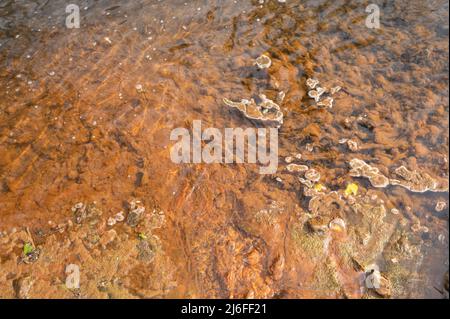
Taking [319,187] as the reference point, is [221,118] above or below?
above

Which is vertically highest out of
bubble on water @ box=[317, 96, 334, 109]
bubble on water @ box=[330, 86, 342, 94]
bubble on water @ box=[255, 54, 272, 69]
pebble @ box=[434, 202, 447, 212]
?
bubble on water @ box=[255, 54, 272, 69]

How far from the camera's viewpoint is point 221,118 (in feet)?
13.4

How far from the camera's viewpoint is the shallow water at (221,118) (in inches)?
127

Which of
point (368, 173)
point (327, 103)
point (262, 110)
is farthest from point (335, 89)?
point (368, 173)

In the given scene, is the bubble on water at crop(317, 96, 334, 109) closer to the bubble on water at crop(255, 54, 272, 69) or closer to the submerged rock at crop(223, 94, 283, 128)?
the submerged rock at crop(223, 94, 283, 128)

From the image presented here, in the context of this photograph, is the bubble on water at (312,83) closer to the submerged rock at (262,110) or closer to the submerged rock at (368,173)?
the submerged rock at (262,110)

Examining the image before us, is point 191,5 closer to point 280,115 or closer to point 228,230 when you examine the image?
point 280,115

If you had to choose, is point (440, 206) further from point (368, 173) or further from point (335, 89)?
point (335, 89)

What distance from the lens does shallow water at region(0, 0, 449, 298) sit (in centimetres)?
323

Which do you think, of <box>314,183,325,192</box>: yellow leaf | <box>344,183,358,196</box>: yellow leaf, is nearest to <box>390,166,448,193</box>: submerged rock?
<box>344,183,358,196</box>: yellow leaf

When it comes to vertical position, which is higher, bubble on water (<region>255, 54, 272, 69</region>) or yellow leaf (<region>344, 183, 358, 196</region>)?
bubble on water (<region>255, 54, 272, 69</region>)

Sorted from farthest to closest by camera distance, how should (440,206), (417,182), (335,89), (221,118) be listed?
(335,89) → (221,118) → (417,182) → (440,206)
